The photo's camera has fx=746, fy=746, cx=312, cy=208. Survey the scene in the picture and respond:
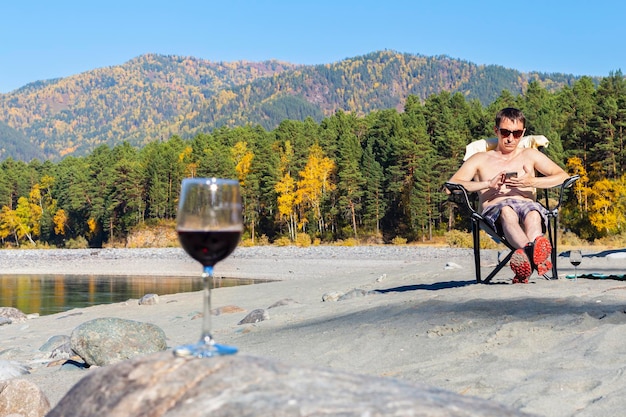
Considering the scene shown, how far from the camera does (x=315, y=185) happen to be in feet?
181

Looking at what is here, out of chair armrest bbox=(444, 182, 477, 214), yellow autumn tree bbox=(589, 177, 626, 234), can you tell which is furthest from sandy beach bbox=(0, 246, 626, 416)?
yellow autumn tree bbox=(589, 177, 626, 234)

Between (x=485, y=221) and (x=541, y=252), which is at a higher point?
(x=485, y=221)

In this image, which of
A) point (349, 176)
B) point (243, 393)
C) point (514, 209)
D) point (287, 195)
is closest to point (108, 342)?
point (514, 209)

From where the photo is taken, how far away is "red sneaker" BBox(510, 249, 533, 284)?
6988mm

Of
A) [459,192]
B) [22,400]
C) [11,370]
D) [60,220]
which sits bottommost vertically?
[11,370]

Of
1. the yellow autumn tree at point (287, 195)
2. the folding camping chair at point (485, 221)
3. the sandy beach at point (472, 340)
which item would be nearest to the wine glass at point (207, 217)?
the sandy beach at point (472, 340)

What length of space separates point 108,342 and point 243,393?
5458 mm

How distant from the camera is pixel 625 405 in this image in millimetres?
3529

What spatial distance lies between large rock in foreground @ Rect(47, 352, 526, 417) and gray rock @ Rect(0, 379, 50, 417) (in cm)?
310

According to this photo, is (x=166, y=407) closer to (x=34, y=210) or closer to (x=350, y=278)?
(x=350, y=278)

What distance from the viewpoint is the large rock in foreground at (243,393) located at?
1535 mm

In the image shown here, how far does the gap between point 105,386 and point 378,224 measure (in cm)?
5299

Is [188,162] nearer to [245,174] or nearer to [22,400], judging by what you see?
[245,174]

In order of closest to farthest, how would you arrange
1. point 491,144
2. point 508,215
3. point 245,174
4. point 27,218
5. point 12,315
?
point 508,215
point 491,144
point 12,315
point 245,174
point 27,218
